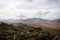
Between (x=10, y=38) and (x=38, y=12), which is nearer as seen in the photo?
(x=10, y=38)

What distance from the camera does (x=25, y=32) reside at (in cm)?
486

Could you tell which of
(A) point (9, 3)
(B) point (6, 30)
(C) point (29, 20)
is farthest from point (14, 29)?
(A) point (9, 3)

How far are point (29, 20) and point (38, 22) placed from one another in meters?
0.32

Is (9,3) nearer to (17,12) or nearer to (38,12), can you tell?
(17,12)

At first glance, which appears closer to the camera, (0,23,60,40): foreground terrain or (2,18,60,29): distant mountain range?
(0,23,60,40): foreground terrain

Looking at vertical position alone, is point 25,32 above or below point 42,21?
below

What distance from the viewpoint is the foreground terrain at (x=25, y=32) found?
15.6ft

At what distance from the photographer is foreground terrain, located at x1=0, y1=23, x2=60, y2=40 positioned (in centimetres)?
476

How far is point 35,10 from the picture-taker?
199 inches

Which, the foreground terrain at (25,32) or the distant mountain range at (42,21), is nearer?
the foreground terrain at (25,32)

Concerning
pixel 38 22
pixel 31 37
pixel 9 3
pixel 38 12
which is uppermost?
pixel 9 3

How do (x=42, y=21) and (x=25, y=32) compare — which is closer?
(x=25, y=32)

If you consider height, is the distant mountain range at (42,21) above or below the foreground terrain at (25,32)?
above

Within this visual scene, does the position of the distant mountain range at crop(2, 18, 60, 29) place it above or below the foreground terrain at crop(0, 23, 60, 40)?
above
